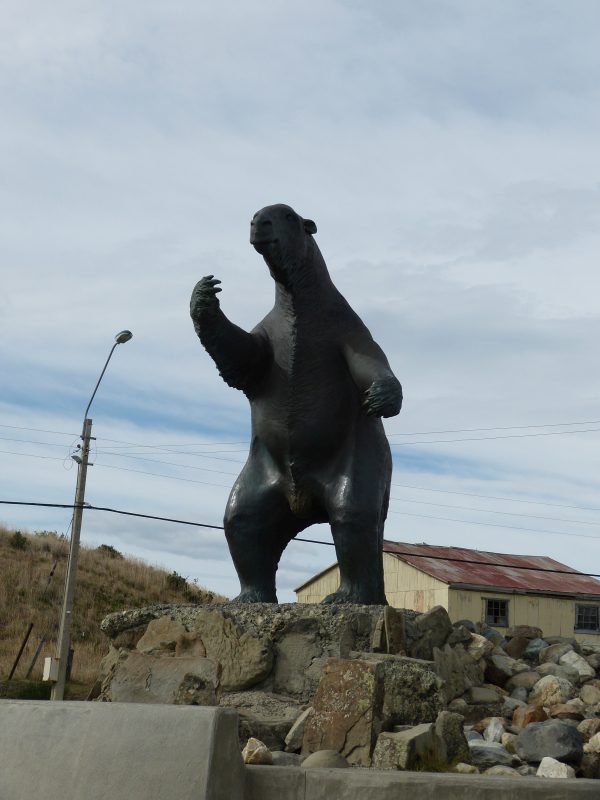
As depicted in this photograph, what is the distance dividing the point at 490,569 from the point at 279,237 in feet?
53.2

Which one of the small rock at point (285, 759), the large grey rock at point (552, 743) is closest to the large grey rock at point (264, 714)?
the small rock at point (285, 759)

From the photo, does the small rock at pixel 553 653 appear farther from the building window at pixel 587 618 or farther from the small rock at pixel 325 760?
the building window at pixel 587 618

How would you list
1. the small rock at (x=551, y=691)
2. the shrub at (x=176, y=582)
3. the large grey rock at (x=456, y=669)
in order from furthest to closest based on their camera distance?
the shrub at (x=176, y=582) < the small rock at (x=551, y=691) < the large grey rock at (x=456, y=669)

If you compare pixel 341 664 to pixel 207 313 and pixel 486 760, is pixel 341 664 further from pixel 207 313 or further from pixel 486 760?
pixel 207 313

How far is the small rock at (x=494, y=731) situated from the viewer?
491cm

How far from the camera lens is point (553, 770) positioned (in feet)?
14.2

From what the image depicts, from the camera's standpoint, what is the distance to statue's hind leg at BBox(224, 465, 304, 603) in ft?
18.5

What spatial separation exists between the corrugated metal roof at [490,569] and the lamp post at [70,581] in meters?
6.13

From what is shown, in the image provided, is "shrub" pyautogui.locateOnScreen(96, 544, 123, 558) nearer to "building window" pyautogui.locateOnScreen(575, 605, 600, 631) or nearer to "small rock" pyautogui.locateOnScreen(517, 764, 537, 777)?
"building window" pyautogui.locateOnScreen(575, 605, 600, 631)

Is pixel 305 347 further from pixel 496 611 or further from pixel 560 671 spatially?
pixel 496 611

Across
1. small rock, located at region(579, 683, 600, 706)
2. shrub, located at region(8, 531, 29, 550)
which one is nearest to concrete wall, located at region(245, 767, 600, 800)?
small rock, located at region(579, 683, 600, 706)

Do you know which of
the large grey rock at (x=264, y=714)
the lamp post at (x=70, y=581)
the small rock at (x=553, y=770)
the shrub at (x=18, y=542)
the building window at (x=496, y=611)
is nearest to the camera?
the small rock at (x=553, y=770)

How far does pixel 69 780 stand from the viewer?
3.44m

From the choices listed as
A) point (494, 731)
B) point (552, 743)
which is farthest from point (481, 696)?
point (552, 743)
